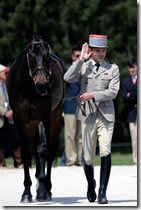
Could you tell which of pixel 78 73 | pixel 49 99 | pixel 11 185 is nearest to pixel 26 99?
pixel 49 99

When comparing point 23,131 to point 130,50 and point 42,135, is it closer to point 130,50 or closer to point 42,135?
point 42,135

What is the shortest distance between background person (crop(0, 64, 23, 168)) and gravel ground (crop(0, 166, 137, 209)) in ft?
3.47

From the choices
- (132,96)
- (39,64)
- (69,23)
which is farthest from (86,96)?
(69,23)

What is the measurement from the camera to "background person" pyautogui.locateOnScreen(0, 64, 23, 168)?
582 inches

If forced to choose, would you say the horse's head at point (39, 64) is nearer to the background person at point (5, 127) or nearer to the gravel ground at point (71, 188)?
the gravel ground at point (71, 188)

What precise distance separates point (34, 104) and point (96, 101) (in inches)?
45.4

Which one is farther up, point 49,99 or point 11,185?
point 49,99

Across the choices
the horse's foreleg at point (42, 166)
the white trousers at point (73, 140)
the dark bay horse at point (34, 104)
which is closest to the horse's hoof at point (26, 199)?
the dark bay horse at point (34, 104)

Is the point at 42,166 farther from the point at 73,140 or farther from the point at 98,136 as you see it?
the point at 73,140

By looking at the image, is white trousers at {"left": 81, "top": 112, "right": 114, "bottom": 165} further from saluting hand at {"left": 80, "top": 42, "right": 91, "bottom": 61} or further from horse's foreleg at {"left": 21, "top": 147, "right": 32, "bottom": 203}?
horse's foreleg at {"left": 21, "top": 147, "right": 32, "bottom": 203}

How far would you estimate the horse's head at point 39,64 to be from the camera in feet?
31.4

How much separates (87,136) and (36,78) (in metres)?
0.95

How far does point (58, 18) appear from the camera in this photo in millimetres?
26828

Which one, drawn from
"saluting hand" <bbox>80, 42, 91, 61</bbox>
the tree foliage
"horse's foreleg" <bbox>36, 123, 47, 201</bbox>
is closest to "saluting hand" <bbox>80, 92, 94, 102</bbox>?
"saluting hand" <bbox>80, 42, 91, 61</bbox>
